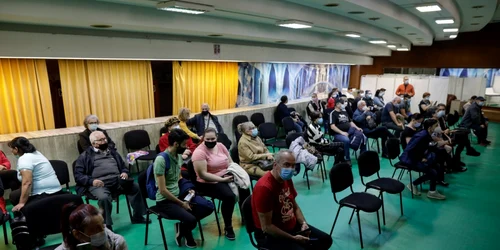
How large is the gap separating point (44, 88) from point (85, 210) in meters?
4.10

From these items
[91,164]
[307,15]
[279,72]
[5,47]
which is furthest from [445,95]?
[5,47]

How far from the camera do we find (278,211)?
8.16 feet

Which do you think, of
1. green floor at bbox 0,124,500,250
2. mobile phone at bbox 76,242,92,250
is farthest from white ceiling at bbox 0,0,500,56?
mobile phone at bbox 76,242,92,250

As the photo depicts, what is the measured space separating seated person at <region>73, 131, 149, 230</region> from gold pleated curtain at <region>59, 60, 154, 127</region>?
2126 mm

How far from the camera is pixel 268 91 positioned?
31.6 ft

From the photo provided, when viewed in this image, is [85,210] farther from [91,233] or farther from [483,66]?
[483,66]

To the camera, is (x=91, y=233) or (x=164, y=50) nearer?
(x=91, y=233)

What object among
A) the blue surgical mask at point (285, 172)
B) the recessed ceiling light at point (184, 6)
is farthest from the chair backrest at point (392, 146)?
the recessed ceiling light at point (184, 6)

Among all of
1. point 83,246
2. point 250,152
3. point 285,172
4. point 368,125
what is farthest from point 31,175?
point 368,125

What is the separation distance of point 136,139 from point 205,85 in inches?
101

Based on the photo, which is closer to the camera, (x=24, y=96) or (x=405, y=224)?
(x=405, y=224)

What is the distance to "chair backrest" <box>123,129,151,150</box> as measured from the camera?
5.34 meters

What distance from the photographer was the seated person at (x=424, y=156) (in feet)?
14.5

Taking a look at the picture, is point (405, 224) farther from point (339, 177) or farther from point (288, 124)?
point (288, 124)
